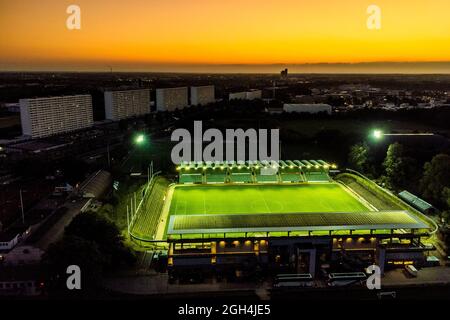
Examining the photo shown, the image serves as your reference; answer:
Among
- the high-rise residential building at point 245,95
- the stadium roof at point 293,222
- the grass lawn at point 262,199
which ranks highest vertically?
the high-rise residential building at point 245,95

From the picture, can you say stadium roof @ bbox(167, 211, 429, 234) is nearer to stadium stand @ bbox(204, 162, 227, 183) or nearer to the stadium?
the stadium

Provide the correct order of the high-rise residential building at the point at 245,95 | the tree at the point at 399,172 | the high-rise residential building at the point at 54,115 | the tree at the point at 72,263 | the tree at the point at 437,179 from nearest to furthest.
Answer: the tree at the point at 72,263, the tree at the point at 437,179, the tree at the point at 399,172, the high-rise residential building at the point at 54,115, the high-rise residential building at the point at 245,95

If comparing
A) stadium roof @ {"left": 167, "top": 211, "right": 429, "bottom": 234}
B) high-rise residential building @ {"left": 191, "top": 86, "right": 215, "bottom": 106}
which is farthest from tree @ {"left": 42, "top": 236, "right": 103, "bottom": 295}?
high-rise residential building @ {"left": 191, "top": 86, "right": 215, "bottom": 106}

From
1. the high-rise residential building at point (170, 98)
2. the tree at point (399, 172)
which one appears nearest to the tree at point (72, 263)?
the tree at point (399, 172)

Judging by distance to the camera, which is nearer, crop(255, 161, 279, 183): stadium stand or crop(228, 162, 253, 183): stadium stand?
crop(228, 162, 253, 183): stadium stand

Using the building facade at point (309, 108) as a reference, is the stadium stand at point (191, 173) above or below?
below

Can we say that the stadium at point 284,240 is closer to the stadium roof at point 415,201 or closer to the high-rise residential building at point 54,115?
the stadium roof at point 415,201
